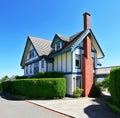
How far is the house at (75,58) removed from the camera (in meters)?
23.6

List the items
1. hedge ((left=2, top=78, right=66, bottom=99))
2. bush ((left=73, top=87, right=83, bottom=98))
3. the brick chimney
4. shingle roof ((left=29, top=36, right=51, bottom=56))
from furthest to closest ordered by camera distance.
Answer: shingle roof ((left=29, top=36, right=51, bottom=56))
the brick chimney
bush ((left=73, top=87, right=83, bottom=98))
hedge ((left=2, top=78, right=66, bottom=99))

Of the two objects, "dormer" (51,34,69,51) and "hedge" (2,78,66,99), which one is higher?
"dormer" (51,34,69,51)

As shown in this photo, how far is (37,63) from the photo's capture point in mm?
30719

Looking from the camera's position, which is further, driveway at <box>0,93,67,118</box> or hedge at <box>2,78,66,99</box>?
hedge at <box>2,78,66,99</box>

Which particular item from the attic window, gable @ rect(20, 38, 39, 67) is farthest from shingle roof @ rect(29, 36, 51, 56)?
the attic window

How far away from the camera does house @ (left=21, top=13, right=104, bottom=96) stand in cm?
2356

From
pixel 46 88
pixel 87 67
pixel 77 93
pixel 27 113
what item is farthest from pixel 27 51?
pixel 27 113

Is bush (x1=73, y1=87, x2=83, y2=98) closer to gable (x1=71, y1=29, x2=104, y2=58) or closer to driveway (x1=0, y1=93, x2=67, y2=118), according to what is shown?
gable (x1=71, y1=29, x2=104, y2=58)

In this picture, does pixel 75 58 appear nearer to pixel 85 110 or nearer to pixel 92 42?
pixel 92 42

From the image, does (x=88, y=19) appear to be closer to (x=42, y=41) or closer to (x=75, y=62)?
(x=75, y=62)

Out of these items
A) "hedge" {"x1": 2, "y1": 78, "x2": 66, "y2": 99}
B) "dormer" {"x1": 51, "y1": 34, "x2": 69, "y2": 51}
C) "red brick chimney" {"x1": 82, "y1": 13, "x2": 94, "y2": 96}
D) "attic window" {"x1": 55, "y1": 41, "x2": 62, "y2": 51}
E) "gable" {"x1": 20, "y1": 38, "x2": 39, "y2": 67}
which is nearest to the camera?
"hedge" {"x1": 2, "y1": 78, "x2": 66, "y2": 99}

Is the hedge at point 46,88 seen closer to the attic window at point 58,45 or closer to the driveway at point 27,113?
the driveway at point 27,113

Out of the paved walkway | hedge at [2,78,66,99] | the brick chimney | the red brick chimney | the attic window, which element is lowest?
the paved walkway

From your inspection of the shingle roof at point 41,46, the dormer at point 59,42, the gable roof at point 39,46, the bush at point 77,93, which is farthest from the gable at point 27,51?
the bush at point 77,93
